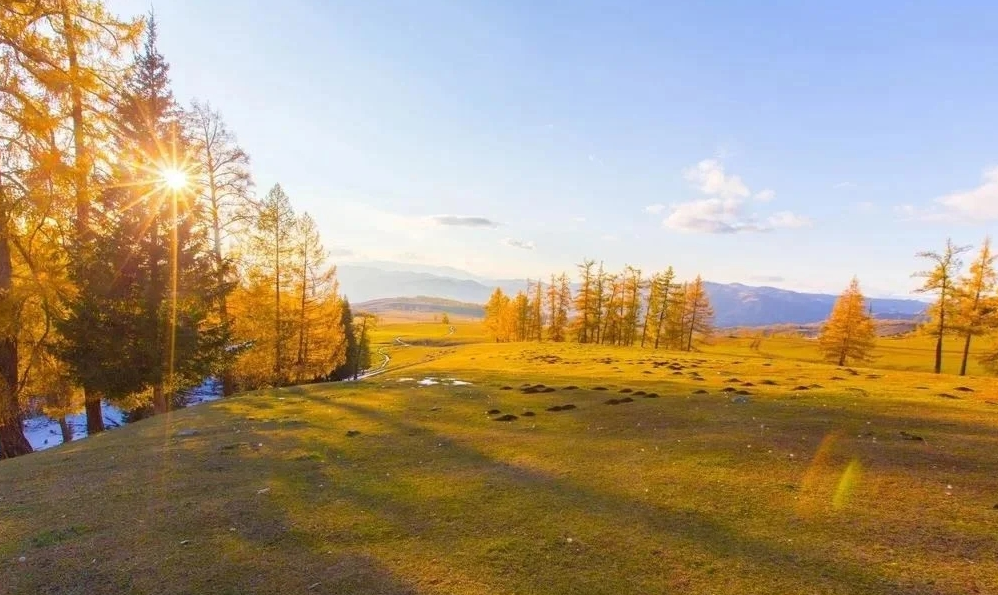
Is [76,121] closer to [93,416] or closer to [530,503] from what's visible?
[93,416]

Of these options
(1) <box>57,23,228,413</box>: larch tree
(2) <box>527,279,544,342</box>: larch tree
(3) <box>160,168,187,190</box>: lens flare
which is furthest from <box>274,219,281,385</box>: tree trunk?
(2) <box>527,279,544,342</box>: larch tree

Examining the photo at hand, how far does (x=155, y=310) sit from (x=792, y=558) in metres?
26.3

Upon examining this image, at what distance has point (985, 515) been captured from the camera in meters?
7.98

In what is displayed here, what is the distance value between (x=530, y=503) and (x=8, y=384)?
20757 mm

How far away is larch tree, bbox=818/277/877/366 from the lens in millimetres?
56312

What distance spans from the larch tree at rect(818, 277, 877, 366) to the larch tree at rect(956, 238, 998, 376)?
11.8 metres

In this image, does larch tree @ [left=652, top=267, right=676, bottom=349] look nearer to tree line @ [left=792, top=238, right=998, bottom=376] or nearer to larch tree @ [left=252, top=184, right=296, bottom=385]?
tree line @ [left=792, top=238, right=998, bottom=376]

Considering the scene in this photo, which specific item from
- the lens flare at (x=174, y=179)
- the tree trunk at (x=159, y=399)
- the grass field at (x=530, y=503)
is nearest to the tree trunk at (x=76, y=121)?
the lens flare at (x=174, y=179)

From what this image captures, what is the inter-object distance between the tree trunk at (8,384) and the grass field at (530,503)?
3.73m

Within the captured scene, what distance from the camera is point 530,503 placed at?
9.19 meters

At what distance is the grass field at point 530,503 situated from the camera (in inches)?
261

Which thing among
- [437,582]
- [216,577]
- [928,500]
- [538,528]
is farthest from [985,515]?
[216,577]

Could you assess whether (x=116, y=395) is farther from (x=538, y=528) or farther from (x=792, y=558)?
(x=792, y=558)


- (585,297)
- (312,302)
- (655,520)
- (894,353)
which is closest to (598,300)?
(585,297)
